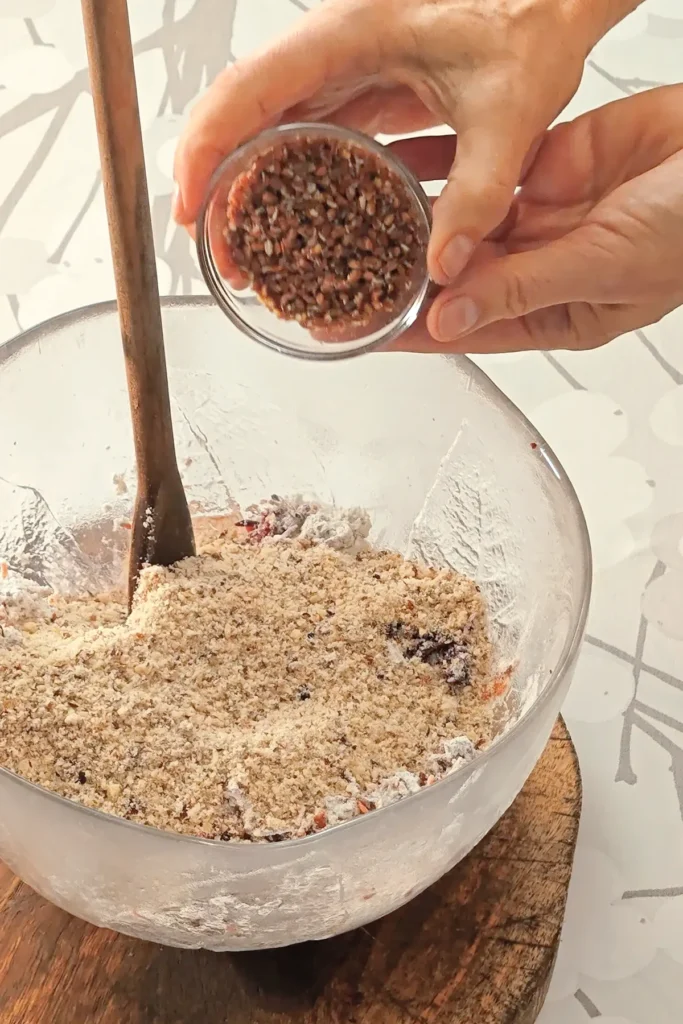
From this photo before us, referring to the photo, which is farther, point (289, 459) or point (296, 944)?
point (289, 459)

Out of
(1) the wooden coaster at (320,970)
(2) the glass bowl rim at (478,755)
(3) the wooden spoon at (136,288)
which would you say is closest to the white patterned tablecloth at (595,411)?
(1) the wooden coaster at (320,970)

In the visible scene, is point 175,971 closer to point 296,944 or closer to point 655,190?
point 296,944

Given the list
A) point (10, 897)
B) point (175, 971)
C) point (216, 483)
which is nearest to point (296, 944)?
point (175, 971)

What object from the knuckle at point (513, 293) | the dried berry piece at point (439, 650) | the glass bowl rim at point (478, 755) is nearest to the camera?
the glass bowl rim at point (478, 755)

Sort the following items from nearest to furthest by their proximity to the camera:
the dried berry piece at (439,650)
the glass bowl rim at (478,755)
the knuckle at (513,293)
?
the glass bowl rim at (478,755) < the knuckle at (513,293) < the dried berry piece at (439,650)

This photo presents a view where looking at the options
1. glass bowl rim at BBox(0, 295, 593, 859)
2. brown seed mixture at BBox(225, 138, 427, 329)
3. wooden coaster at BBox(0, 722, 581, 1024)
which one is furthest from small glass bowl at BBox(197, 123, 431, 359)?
wooden coaster at BBox(0, 722, 581, 1024)

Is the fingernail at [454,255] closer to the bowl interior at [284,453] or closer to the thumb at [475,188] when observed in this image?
the thumb at [475,188]
